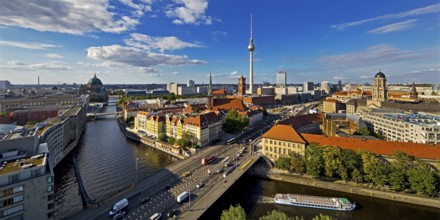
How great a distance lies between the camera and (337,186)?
4522 cm

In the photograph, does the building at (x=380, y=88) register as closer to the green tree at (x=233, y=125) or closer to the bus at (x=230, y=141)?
the green tree at (x=233, y=125)

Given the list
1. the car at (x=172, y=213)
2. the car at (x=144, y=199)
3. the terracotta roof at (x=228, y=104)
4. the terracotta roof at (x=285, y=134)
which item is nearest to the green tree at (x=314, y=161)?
the terracotta roof at (x=285, y=134)

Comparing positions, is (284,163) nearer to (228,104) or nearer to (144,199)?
(144,199)

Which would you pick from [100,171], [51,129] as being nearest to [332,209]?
[100,171]

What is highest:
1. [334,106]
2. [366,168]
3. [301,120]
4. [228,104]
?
[228,104]

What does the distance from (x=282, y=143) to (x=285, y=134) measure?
7.63ft

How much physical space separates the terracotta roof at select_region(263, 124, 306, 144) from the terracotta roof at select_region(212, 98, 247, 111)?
60.5m

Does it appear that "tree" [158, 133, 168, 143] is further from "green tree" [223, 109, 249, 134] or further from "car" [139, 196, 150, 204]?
"car" [139, 196, 150, 204]

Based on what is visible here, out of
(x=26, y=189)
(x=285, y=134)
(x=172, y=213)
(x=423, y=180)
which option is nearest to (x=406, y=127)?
(x=423, y=180)

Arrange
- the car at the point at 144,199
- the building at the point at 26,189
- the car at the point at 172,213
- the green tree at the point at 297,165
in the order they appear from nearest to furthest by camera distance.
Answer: the building at the point at 26,189, the car at the point at 172,213, the car at the point at 144,199, the green tree at the point at 297,165

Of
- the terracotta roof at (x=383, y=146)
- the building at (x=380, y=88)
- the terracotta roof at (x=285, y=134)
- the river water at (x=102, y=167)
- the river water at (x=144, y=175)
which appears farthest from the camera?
the building at (x=380, y=88)

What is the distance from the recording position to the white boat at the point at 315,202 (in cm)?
3906

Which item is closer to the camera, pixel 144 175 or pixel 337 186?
pixel 337 186

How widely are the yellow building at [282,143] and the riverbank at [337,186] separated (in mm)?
4520
